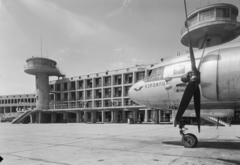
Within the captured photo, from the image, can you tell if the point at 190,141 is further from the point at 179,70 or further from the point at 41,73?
the point at 41,73

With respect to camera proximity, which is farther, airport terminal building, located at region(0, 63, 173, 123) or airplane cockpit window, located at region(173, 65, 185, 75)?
airport terminal building, located at region(0, 63, 173, 123)

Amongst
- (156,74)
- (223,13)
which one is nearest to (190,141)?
(156,74)

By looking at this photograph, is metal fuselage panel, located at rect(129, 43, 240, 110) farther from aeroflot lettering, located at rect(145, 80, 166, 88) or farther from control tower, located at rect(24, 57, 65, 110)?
control tower, located at rect(24, 57, 65, 110)

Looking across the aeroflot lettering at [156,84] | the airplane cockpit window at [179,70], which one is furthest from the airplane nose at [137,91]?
the airplane cockpit window at [179,70]

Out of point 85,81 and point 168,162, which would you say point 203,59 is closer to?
point 168,162

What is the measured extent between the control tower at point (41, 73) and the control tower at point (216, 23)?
172ft

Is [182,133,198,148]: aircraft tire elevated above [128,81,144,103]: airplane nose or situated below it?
below

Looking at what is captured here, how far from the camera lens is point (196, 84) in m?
10.8

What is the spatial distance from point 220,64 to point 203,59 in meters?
1.12

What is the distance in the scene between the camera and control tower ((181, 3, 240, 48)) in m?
45.4

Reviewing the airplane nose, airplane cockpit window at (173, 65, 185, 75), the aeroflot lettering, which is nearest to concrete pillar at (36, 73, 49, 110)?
the airplane nose

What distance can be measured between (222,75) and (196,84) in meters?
1.36

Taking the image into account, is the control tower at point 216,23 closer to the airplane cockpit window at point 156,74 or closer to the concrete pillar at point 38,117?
the airplane cockpit window at point 156,74

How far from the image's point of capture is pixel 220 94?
10164 millimetres
